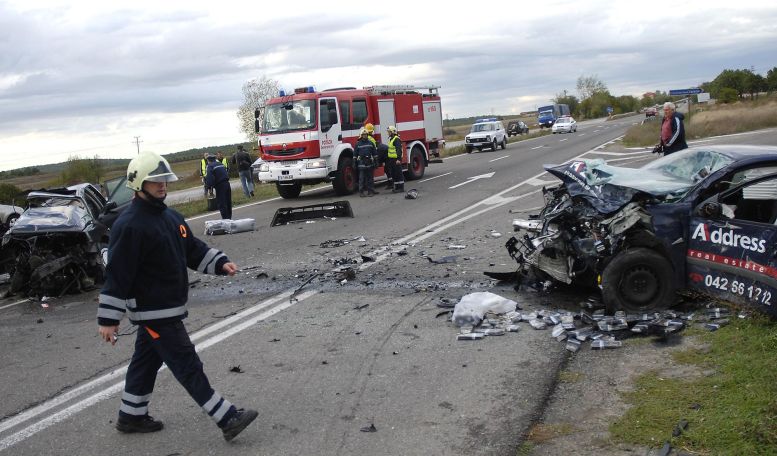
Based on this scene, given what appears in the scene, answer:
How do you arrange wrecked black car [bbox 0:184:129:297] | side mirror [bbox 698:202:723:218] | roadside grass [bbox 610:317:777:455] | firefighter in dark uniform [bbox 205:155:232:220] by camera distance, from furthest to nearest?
firefighter in dark uniform [bbox 205:155:232:220], wrecked black car [bbox 0:184:129:297], side mirror [bbox 698:202:723:218], roadside grass [bbox 610:317:777:455]

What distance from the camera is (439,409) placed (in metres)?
4.55

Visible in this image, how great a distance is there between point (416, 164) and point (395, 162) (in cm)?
374

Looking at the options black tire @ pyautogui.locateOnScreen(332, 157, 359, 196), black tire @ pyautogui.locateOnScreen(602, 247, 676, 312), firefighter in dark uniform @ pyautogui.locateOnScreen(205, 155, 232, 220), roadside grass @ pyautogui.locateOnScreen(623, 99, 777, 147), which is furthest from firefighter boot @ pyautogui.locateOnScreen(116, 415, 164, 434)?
roadside grass @ pyautogui.locateOnScreen(623, 99, 777, 147)

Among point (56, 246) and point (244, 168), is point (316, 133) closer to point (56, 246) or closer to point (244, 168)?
point (244, 168)

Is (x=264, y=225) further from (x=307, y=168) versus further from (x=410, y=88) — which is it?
(x=410, y=88)

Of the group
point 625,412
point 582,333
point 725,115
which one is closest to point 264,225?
point 582,333

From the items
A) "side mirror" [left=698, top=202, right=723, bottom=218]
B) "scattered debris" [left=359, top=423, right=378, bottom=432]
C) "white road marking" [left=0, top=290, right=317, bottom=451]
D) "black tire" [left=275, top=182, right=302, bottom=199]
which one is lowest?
"scattered debris" [left=359, top=423, right=378, bottom=432]

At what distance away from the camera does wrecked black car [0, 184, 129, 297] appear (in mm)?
9156

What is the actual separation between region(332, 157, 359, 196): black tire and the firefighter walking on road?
445mm

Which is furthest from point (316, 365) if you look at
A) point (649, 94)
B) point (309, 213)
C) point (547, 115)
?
point (649, 94)

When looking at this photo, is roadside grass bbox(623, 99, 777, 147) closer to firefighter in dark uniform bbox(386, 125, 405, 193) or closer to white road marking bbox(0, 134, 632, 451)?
firefighter in dark uniform bbox(386, 125, 405, 193)

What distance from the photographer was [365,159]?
18656 mm

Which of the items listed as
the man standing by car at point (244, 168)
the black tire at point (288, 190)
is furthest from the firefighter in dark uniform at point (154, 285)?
the man standing by car at point (244, 168)

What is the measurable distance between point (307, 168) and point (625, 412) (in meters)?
14.9
